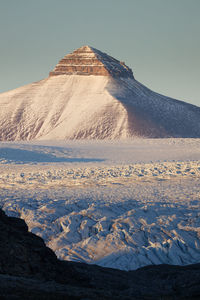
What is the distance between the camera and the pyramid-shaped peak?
411 feet

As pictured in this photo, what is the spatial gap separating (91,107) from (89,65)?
2453 centimetres

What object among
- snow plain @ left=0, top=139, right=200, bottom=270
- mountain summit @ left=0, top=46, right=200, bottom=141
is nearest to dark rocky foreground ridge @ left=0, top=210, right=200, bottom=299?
snow plain @ left=0, top=139, right=200, bottom=270

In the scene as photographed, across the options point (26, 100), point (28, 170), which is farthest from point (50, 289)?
point (26, 100)

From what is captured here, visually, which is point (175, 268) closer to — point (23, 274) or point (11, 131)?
point (23, 274)

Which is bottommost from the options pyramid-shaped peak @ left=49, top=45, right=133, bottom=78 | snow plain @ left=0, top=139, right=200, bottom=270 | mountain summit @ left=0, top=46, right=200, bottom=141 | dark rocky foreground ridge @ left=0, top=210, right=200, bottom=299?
mountain summit @ left=0, top=46, right=200, bottom=141

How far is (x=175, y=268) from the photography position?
11305 millimetres

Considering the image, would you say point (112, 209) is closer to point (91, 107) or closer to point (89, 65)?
point (91, 107)

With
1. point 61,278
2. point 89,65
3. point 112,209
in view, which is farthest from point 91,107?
point 61,278

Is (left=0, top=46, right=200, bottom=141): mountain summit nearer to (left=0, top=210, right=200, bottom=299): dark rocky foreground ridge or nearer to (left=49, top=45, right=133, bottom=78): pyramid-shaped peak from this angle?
(left=49, top=45, right=133, bottom=78): pyramid-shaped peak

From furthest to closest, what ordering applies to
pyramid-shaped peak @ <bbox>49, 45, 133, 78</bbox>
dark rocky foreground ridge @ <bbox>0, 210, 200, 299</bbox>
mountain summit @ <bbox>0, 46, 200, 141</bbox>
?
1. pyramid-shaped peak @ <bbox>49, 45, 133, 78</bbox>
2. mountain summit @ <bbox>0, 46, 200, 141</bbox>
3. dark rocky foreground ridge @ <bbox>0, 210, 200, 299</bbox>

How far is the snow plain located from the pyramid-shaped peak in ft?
321

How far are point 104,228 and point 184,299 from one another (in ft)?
25.2

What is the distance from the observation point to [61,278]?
8133 millimetres

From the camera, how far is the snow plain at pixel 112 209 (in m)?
13.1
